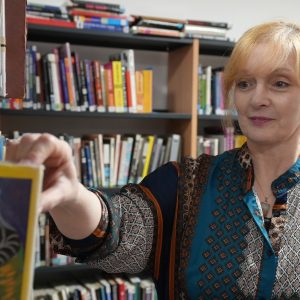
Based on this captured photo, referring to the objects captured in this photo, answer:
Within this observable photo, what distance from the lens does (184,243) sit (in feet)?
3.52

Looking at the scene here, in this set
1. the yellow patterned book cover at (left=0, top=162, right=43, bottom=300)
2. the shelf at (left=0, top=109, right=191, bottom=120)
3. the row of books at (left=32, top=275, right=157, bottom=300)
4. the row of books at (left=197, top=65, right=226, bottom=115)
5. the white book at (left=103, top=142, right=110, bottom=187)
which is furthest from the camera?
the row of books at (left=197, top=65, right=226, bottom=115)

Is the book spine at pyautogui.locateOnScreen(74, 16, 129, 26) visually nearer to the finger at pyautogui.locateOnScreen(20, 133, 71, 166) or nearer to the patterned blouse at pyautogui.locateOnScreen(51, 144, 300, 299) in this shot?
the patterned blouse at pyautogui.locateOnScreen(51, 144, 300, 299)

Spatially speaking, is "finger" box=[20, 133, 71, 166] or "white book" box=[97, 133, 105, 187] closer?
"finger" box=[20, 133, 71, 166]

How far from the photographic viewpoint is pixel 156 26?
240 centimetres

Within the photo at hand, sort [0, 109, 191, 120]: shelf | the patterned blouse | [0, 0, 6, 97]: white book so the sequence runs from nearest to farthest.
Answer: [0, 0, 6, 97]: white book → the patterned blouse → [0, 109, 191, 120]: shelf

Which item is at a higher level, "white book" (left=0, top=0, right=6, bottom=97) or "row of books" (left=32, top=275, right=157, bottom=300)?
"white book" (left=0, top=0, right=6, bottom=97)

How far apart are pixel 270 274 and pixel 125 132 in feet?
5.86

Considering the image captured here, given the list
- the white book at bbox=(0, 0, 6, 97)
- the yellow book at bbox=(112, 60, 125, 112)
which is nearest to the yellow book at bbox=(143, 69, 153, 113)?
the yellow book at bbox=(112, 60, 125, 112)

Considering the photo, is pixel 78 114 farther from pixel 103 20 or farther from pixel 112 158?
pixel 103 20

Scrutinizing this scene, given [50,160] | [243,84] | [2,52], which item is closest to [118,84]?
[243,84]

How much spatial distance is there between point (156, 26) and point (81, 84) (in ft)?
1.70

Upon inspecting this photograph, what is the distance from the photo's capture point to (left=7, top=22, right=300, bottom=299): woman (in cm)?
101

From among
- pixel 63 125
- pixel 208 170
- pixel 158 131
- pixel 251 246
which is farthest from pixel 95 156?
pixel 251 246

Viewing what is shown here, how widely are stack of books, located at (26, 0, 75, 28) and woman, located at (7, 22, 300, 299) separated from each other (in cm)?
130
